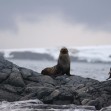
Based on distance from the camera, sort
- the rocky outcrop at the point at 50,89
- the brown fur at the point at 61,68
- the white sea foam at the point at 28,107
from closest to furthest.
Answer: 1. the white sea foam at the point at 28,107
2. the rocky outcrop at the point at 50,89
3. the brown fur at the point at 61,68

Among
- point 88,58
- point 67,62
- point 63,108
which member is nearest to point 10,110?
point 63,108

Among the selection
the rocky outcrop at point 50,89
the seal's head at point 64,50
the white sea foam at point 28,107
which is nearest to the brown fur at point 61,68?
the seal's head at point 64,50

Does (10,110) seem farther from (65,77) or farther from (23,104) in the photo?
(65,77)

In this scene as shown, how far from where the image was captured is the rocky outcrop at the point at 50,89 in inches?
608

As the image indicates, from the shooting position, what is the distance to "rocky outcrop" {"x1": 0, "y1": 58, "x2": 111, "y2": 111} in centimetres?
1545

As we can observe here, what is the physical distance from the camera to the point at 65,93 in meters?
15.7

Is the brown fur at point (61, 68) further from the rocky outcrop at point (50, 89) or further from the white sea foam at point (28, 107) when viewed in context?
the white sea foam at point (28, 107)

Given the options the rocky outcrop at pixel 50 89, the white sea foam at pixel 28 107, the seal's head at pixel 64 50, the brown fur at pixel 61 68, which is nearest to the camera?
the white sea foam at pixel 28 107

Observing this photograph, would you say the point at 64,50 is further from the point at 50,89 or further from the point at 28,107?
the point at 28,107

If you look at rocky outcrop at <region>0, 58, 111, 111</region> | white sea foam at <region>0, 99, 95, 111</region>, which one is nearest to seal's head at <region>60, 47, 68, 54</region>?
rocky outcrop at <region>0, 58, 111, 111</region>

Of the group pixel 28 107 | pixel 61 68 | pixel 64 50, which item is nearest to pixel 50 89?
pixel 28 107

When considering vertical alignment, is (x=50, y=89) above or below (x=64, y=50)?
below

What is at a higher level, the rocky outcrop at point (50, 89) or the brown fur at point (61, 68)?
the brown fur at point (61, 68)

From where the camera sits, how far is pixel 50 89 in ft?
52.1
